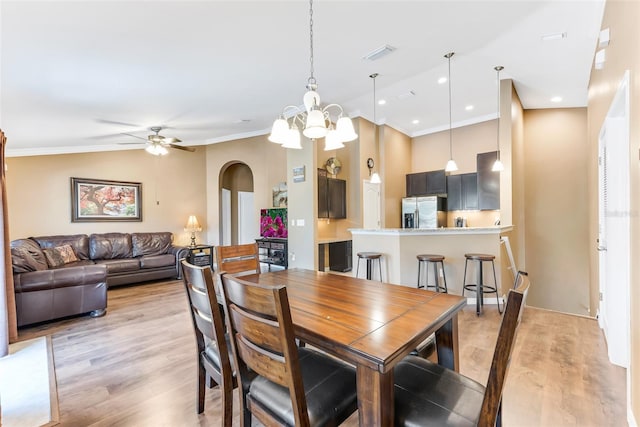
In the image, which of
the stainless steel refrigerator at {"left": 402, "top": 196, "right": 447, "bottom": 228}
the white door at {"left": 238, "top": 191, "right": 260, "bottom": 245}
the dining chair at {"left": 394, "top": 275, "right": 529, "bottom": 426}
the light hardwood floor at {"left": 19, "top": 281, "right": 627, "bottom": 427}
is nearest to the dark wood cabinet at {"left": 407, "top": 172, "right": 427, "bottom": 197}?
the stainless steel refrigerator at {"left": 402, "top": 196, "right": 447, "bottom": 228}

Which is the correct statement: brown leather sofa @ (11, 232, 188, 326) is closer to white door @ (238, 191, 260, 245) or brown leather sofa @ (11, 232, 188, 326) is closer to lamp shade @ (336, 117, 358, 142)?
white door @ (238, 191, 260, 245)

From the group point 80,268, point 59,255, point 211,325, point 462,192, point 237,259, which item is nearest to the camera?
point 211,325

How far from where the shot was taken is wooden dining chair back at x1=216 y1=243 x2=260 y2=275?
2451 mm

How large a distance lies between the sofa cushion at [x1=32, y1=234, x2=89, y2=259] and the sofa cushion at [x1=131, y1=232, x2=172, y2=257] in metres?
0.76

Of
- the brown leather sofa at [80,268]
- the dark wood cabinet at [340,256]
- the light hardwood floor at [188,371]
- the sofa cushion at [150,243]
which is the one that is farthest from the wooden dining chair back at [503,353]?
the sofa cushion at [150,243]

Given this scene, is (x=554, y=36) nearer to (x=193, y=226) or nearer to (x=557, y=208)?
(x=557, y=208)

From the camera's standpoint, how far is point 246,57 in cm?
323

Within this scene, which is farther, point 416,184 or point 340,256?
point 416,184

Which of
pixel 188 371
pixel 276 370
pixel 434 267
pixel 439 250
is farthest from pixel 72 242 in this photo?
pixel 439 250

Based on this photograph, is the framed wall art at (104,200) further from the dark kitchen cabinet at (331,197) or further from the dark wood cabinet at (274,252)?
the dark kitchen cabinet at (331,197)

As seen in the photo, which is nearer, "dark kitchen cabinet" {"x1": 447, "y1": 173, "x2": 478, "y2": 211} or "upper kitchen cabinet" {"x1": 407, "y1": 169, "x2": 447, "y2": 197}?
"dark kitchen cabinet" {"x1": 447, "y1": 173, "x2": 478, "y2": 211}

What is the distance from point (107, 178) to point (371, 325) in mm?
6743

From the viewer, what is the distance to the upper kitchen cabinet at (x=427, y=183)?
21.6 ft

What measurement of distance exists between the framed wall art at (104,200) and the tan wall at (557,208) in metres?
7.88
